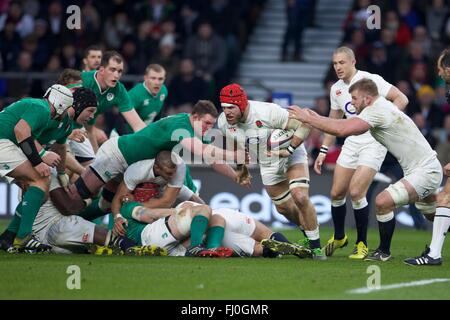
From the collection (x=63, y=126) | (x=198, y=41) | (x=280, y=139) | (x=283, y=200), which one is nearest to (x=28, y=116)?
(x=63, y=126)

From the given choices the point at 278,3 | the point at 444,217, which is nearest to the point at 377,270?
the point at 444,217

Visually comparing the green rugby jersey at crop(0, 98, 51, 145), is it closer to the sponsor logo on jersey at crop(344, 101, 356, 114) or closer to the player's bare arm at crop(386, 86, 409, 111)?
the sponsor logo on jersey at crop(344, 101, 356, 114)

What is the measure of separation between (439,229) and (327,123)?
1.59 m

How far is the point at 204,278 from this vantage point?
10.2 meters

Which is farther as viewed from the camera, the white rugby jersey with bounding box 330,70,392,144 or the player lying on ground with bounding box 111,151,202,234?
the white rugby jersey with bounding box 330,70,392,144

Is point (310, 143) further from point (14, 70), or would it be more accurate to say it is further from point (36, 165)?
point (36, 165)

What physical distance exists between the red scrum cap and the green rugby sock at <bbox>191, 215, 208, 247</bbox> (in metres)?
1.46

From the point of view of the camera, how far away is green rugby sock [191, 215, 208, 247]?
11.9 m

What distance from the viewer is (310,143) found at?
20422 mm

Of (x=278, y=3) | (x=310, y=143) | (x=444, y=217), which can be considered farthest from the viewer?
(x=278, y=3)

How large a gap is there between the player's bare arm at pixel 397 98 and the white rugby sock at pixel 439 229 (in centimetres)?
173

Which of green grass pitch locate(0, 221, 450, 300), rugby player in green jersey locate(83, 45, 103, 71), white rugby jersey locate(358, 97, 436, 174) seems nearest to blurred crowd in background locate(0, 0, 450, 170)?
rugby player in green jersey locate(83, 45, 103, 71)

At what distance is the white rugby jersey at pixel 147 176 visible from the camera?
12683 millimetres
